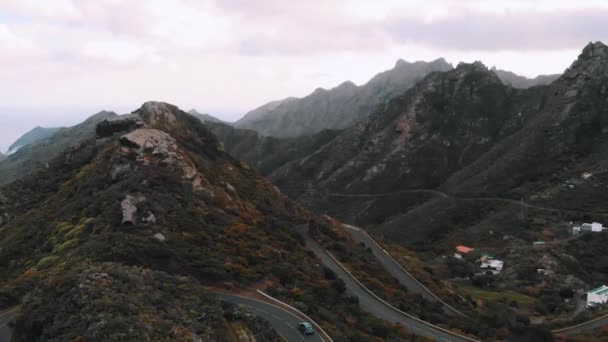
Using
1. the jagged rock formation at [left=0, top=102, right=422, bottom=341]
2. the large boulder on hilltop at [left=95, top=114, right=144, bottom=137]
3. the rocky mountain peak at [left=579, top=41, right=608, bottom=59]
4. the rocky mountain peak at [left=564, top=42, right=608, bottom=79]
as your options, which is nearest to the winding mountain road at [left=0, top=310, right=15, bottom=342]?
the jagged rock formation at [left=0, top=102, right=422, bottom=341]

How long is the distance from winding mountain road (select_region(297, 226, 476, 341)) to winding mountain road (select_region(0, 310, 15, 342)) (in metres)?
20.1

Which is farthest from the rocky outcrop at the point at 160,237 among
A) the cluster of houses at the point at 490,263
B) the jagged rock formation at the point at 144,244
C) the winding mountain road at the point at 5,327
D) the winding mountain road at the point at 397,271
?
the cluster of houses at the point at 490,263

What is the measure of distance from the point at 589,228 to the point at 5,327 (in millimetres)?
67892

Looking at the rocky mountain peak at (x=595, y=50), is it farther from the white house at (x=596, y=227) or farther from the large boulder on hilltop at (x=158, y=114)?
the large boulder on hilltop at (x=158, y=114)

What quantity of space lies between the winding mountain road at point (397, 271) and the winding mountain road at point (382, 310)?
6904mm

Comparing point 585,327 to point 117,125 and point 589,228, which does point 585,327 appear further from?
point 117,125

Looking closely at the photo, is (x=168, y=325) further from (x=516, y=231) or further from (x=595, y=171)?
(x=595, y=171)

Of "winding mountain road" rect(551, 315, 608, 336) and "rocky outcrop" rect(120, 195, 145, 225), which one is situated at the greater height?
"rocky outcrop" rect(120, 195, 145, 225)

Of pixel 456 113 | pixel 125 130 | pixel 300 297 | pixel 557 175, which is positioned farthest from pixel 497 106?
pixel 300 297

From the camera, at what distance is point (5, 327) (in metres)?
22.9

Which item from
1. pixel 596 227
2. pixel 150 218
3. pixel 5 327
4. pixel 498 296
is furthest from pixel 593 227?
pixel 5 327

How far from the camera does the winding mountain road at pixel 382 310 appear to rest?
31.0m

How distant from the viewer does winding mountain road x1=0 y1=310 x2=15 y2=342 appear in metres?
21.9

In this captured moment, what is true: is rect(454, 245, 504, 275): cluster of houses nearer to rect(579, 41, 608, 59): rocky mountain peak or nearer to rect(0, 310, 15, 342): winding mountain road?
rect(0, 310, 15, 342): winding mountain road
